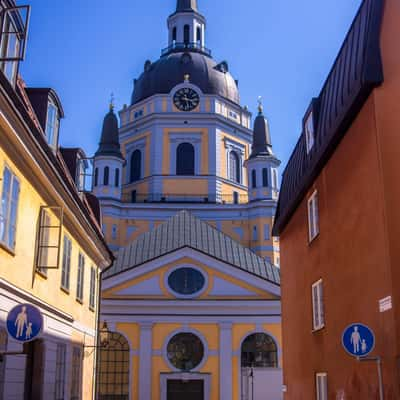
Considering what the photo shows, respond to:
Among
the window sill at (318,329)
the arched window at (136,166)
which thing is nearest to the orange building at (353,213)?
the window sill at (318,329)

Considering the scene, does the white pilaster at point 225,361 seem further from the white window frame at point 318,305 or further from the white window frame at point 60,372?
the white window frame at point 318,305

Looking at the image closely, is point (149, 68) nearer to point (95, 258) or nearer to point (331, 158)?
point (95, 258)

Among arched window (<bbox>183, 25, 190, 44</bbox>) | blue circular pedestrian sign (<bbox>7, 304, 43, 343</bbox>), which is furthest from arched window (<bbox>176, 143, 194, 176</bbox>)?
blue circular pedestrian sign (<bbox>7, 304, 43, 343</bbox>)

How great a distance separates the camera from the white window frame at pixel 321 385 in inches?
531

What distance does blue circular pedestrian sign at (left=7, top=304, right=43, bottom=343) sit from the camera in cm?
810

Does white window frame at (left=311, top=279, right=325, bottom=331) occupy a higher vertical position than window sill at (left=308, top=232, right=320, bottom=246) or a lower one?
lower

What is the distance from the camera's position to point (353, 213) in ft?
37.3

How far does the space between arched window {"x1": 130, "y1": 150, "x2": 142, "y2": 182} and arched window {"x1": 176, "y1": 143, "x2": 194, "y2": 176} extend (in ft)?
9.73

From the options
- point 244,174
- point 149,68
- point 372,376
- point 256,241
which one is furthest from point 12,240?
point 149,68

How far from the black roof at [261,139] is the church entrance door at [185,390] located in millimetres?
21381

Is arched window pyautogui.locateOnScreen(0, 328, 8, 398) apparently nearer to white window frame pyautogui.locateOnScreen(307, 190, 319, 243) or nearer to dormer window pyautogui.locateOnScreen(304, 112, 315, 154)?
white window frame pyautogui.locateOnScreen(307, 190, 319, 243)

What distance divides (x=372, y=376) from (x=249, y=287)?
69.6ft

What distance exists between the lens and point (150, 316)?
3077 cm

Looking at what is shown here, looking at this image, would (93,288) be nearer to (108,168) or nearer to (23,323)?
(23,323)
